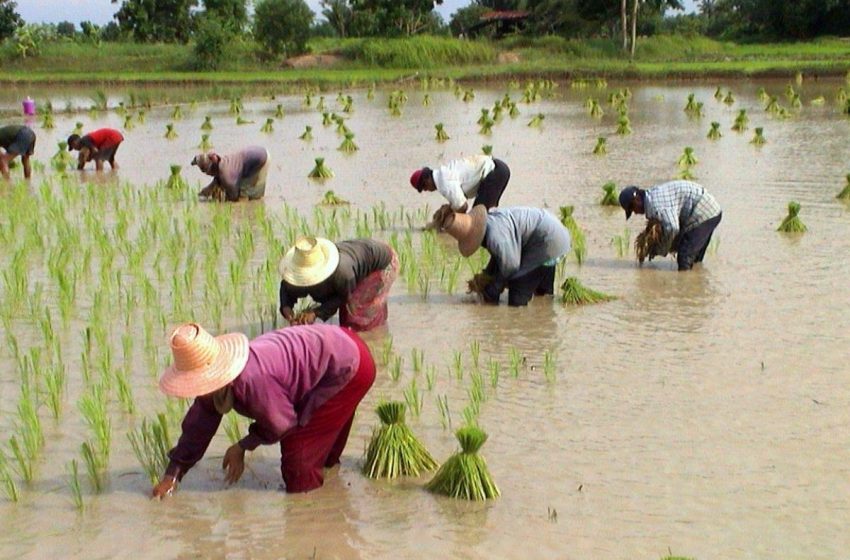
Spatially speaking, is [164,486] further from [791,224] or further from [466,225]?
[791,224]

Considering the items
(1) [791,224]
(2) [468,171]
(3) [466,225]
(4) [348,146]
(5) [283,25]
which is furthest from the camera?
(5) [283,25]

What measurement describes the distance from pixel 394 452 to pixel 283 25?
3567cm

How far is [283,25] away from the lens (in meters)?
38.2

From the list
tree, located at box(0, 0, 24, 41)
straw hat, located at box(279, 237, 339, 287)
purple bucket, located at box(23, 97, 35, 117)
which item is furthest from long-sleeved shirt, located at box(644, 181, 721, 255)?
tree, located at box(0, 0, 24, 41)

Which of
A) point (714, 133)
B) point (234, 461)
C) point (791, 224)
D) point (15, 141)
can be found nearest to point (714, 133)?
point (714, 133)

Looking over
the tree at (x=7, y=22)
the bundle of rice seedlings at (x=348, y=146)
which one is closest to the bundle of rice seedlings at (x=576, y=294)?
the bundle of rice seedlings at (x=348, y=146)

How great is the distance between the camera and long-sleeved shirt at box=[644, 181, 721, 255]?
7.30 m

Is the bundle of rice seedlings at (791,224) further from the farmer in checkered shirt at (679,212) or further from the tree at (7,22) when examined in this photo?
the tree at (7,22)

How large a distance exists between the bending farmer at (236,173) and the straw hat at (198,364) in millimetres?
6993

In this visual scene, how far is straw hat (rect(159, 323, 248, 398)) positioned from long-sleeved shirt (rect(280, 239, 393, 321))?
6.01 ft

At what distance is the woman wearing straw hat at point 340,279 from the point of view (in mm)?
5188

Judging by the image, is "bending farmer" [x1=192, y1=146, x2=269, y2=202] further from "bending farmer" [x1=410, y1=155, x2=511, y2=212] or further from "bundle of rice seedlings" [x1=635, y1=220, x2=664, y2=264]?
"bundle of rice seedlings" [x1=635, y1=220, x2=664, y2=264]

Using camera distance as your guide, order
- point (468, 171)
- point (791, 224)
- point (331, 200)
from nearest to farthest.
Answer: point (468, 171), point (791, 224), point (331, 200)

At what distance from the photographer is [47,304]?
657cm
